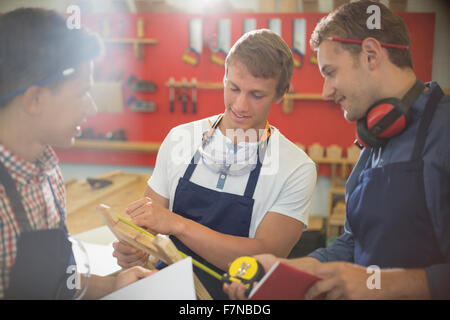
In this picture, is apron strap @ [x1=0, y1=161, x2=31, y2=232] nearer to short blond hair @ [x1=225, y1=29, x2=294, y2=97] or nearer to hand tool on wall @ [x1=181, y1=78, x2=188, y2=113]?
short blond hair @ [x1=225, y1=29, x2=294, y2=97]

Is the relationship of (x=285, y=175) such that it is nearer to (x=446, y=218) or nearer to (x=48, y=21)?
(x=446, y=218)

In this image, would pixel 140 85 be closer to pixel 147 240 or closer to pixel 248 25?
pixel 248 25

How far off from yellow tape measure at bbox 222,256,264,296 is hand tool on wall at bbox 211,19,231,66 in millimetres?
3155

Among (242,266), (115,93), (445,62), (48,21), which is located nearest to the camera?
(48,21)

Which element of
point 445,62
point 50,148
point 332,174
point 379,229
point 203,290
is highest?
point 445,62

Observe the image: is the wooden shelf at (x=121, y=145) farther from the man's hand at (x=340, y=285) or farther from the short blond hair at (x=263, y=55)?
the man's hand at (x=340, y=285)

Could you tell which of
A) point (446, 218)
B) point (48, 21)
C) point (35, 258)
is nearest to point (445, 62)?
point (446, 218)

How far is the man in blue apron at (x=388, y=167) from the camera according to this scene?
0.81 metres

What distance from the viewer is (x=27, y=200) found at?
69cm

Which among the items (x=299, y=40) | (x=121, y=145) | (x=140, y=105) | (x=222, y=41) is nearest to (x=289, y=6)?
(x=299, y=40)

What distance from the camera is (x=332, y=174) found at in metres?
3.73

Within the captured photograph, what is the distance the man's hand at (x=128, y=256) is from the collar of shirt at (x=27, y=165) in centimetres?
36
